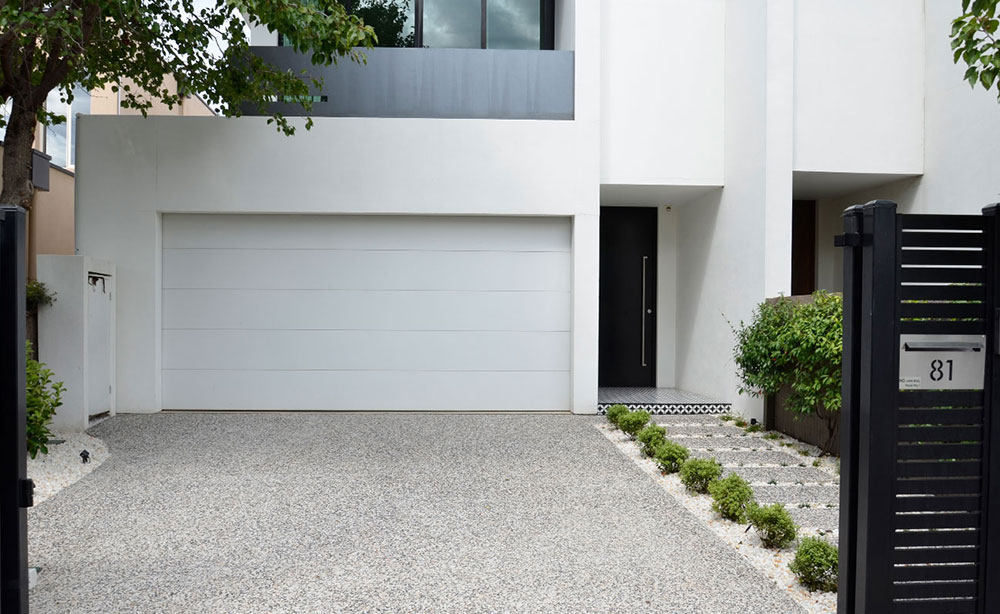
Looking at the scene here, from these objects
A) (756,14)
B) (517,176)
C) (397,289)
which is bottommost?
(397,289)

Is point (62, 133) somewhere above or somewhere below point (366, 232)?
above

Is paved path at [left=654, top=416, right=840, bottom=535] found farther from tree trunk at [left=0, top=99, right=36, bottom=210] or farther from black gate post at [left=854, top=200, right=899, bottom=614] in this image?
tree trunk at [left=0, top=99, right=36, bottom=210]

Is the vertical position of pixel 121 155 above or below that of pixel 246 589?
above

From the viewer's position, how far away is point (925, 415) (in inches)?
91.6

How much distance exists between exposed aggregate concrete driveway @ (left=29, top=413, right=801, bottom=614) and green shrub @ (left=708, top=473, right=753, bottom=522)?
20 cm

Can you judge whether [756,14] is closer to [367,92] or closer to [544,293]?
[544,293]

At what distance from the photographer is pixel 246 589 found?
3.44 m

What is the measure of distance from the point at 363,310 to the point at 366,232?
3.01 ft

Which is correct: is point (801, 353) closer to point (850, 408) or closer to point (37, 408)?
point (850, 408)

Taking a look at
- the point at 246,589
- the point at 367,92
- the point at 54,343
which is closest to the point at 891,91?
the point at 367,92

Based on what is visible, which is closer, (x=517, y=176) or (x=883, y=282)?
(x=883, y=282)

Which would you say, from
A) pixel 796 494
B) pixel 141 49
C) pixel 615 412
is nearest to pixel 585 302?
pixel 615 412

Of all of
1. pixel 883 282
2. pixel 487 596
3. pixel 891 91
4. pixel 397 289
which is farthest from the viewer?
pixel 397 289

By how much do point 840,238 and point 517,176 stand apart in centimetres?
655
